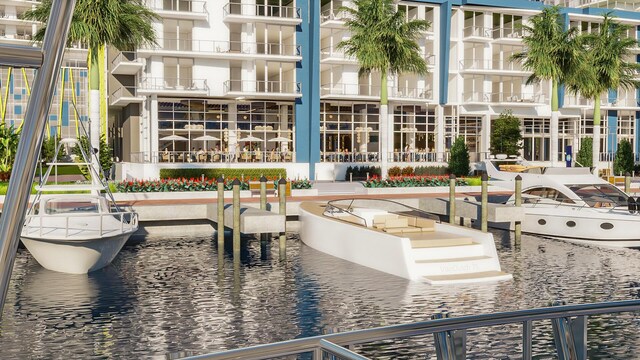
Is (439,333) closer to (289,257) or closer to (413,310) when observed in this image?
(413,310)

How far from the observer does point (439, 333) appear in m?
3.70

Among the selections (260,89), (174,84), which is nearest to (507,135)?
(260,89)


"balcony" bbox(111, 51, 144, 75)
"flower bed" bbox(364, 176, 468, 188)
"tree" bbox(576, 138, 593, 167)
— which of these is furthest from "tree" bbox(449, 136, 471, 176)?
"balcony" bbox(111, 51, 144, 75)

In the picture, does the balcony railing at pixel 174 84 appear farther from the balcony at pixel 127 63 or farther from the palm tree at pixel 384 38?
the palm tree at pixel 384 38

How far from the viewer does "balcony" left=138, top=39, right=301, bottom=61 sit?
49.0 m

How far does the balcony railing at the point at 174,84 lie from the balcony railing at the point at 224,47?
2.16 metres

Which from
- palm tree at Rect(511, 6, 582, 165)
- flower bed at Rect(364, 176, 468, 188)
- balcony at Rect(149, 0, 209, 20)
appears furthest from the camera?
balcony at Rect(149, 0, 209, 20)

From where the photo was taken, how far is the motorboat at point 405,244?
1747 centimetres

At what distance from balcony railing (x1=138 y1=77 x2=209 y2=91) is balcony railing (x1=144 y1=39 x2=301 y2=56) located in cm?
216

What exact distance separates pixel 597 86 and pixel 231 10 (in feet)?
85.5

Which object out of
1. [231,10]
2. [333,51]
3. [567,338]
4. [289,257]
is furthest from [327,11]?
[567,338]

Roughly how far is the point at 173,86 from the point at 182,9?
5.53 meters

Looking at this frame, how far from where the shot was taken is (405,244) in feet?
57.7

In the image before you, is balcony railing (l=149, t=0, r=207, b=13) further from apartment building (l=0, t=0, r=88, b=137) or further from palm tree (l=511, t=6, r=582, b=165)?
apartment building (l=0, t=0, r=88, b=137)
